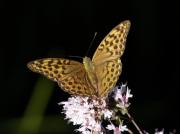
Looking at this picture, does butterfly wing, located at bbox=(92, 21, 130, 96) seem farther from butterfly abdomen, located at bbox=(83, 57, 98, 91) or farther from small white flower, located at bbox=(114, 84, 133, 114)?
small white flower, located at bbox=(114, 84, 133, 114)

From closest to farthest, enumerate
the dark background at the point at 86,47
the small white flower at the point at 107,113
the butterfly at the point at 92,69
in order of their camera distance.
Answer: the butterfly at the point at 92,69, the small white flower at the point at 107,113, the dark background at the point at 86,47

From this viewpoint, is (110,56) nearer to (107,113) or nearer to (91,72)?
(91,72)

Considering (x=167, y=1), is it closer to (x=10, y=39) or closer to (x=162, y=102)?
(x=162, y=102)

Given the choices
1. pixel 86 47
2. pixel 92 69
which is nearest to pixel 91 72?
pixel 92 69

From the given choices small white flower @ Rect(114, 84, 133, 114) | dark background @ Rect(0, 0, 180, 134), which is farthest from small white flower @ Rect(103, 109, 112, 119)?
dark background @ Rect(0, 0, 180, 134)

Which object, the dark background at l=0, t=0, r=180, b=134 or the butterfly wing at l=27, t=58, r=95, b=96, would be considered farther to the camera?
the dark background at l=0, t=0, r=180, b=134

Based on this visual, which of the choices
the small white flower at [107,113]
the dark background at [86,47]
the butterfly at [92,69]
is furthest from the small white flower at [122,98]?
the dark background at [86,47]

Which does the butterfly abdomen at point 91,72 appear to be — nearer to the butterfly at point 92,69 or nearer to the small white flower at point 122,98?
the butterfly at point 92,69
